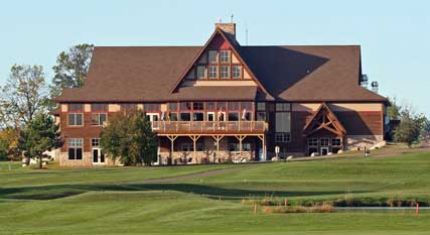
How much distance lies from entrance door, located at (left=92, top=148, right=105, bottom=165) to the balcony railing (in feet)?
19.1

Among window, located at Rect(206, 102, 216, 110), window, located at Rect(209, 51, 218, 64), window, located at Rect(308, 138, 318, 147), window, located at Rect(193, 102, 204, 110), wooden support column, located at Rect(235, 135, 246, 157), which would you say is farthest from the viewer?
window, located at Rect(308, 138, 318, 147)

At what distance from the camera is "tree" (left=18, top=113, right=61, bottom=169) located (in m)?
108

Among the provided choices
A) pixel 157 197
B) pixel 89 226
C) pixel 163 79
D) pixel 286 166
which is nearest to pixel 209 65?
pixel 163 79

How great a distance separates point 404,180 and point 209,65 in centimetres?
3552

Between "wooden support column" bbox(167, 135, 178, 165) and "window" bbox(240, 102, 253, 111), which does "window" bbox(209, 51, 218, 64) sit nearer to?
"window" bbox(240, 102, 253, 111)

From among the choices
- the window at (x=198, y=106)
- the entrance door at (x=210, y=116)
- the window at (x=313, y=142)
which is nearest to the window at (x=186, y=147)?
the entrance door at (x=210, y=116)

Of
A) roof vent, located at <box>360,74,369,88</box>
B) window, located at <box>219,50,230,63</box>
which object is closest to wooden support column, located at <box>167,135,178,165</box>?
window, located at <box>219,50,230,63</box>

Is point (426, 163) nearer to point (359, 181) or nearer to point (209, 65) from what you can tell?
point (359, 181)

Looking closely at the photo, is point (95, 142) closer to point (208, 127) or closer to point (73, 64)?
point (208, 127)

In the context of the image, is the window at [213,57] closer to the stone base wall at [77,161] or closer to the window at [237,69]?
the window at [237,69]

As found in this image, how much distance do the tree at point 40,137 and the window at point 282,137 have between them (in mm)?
Answer: 18001

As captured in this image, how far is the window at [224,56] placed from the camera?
108438mm

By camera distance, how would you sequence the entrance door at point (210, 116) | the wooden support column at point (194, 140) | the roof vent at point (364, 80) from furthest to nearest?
the roof vent at point (364, 80) < the entrance door at point (210, 116) < the wooden support column at point (194, 140)

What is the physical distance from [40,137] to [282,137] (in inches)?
780
